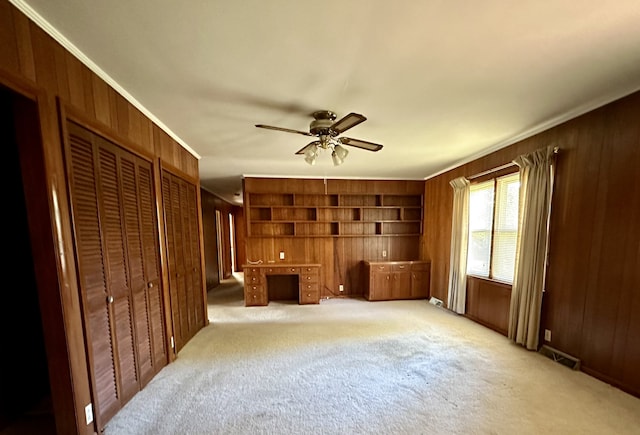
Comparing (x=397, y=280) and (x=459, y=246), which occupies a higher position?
(x=459, y=246)

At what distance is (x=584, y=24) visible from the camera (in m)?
1.28

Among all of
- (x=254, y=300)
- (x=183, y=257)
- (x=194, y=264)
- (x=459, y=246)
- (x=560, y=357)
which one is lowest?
(x=560, y=357)

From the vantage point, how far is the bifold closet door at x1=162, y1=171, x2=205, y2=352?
8.63ft

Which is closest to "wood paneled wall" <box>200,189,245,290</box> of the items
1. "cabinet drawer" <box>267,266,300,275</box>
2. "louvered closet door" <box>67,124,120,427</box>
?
"cabinet drawer" <box>267,266,300,275</box>

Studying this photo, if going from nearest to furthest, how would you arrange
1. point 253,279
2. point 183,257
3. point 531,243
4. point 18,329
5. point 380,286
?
point 18,329
point 531,243
point 183,257
point 253,279
point 380,286

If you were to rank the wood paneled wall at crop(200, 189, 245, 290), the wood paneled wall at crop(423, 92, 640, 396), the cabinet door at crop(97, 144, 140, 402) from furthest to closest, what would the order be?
the wood paneled wall at crop(200, 189, 245, 290) < the wood paneled wall at crop(423, 92, 640, 396) < the cabinet door at crop(97, 144, 140, 402)

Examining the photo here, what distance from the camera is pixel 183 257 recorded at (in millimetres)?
2918

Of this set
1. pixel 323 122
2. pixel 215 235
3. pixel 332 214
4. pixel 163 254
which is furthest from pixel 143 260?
pixel 215 235

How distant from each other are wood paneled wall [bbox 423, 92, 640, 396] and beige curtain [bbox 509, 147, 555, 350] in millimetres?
82

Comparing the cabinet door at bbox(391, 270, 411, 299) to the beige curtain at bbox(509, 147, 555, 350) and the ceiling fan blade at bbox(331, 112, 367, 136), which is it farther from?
the ceiling fan blade at bbox(331, 112, 367, 136)

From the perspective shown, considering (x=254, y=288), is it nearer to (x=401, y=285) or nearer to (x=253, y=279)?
(x=253, y=279)

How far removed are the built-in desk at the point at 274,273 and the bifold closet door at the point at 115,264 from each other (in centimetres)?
215

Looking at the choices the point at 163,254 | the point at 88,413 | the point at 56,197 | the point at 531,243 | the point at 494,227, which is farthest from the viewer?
the point at 494,227

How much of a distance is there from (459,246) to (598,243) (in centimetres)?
169
